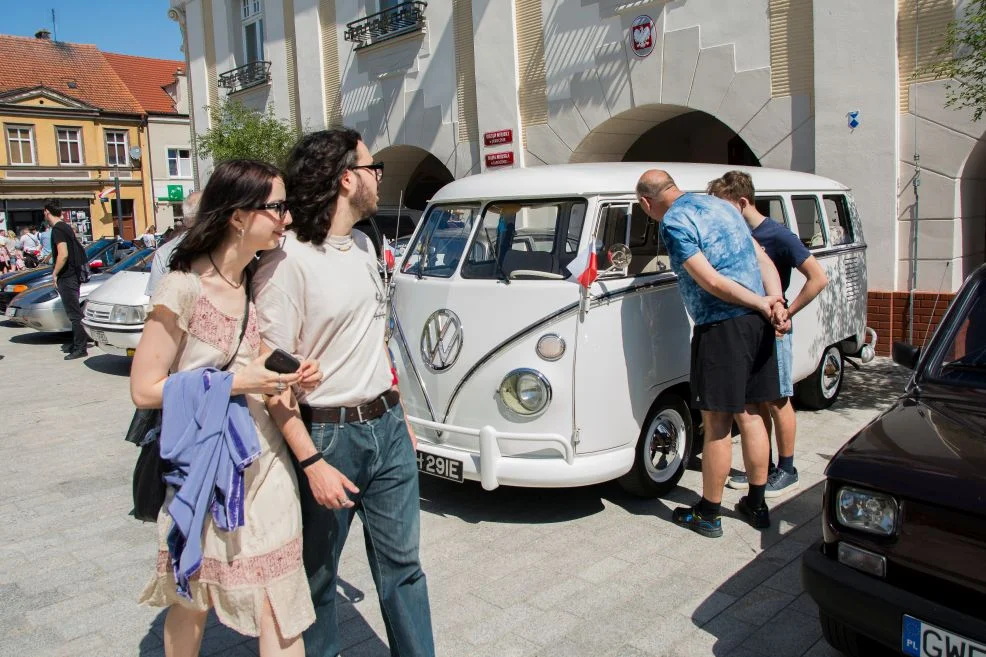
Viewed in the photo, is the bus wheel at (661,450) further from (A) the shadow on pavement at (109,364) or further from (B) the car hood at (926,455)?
(A) the shadow on pavement at (109,364)

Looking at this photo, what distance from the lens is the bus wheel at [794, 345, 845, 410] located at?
6855 millimetres

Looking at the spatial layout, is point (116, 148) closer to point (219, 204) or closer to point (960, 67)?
point (960, 67)

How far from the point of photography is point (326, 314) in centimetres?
250

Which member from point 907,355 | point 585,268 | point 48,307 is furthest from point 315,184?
point 48,307

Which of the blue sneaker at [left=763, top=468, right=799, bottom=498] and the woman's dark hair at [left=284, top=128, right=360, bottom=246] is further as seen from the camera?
the blue sneaker at [left=763, top=468, right=799, bottom=498]

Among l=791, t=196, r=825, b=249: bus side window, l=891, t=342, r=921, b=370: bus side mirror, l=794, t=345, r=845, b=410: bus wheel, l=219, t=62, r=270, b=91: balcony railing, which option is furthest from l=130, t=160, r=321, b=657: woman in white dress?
l=219, t=62, r=270, b=91: balcony railing

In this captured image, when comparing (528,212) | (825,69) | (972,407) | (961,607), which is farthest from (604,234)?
(825,69)

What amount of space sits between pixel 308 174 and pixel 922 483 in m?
2.27

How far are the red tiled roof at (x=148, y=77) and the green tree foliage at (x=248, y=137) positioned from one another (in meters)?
28.2

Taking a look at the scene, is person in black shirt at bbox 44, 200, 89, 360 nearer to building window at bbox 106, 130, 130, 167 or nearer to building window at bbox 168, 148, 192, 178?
building window at bbox 106, 130, 130, 167

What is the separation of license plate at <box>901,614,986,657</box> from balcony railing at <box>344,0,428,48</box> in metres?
13.4

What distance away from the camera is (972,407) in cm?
322

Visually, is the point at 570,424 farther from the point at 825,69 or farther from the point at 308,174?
the point at 825,69

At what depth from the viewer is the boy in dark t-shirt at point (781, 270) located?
192 inches
